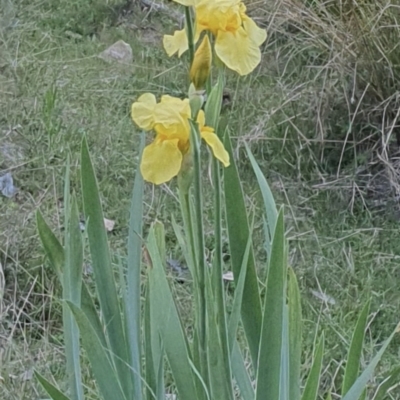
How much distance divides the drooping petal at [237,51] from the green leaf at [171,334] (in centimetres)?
26

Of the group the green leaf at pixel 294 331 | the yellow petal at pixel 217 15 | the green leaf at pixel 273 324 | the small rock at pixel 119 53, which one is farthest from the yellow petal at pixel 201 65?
the small rock at pixel 119 53

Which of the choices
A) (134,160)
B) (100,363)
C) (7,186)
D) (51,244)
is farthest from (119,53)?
(100,363)

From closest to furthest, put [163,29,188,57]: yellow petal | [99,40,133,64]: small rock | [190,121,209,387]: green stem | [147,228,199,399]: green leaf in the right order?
[190,121,209,387]: green stem < [163,29,188,57]: yellow petal < [147,228,199,399]: green leaf < [99,40,133,64]: small rock

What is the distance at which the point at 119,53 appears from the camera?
9.91 ft

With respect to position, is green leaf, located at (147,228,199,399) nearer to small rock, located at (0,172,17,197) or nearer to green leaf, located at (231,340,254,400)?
green leaf, located at (231,340,254,400)

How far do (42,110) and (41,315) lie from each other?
95 cm

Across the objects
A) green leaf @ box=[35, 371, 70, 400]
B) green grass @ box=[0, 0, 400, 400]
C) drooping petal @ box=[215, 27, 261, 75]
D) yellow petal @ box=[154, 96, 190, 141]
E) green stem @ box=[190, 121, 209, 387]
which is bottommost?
green grass @ box=[0, 0, 400, 400]

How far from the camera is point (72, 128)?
2.50 meters

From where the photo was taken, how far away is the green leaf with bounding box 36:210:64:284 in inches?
38.7

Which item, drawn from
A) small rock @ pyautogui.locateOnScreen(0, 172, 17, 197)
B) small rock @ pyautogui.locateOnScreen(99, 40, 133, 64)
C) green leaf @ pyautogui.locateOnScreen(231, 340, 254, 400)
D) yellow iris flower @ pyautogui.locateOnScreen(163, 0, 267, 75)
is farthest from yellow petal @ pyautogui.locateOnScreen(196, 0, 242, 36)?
small rock @ pyautogui.locateOnScreen(99, 40, 133, 64)

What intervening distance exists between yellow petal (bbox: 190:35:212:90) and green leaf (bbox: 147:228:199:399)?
25 centimetres

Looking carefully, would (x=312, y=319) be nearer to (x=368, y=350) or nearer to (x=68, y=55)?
(x=368, y=350)

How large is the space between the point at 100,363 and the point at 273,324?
0.61 ft

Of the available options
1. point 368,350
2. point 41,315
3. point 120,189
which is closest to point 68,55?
point 120,189
